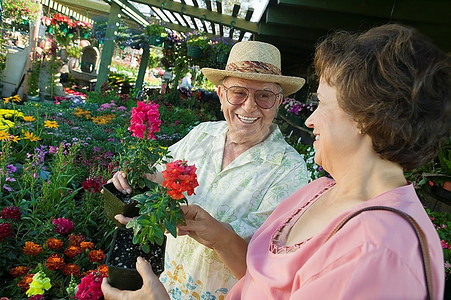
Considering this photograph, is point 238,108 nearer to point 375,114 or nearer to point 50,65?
point 375,114

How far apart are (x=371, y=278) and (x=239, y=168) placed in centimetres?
95

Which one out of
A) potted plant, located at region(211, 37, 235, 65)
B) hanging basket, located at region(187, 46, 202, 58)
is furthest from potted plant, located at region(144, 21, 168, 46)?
potted plant, located at region(211, 37, 235, 65)

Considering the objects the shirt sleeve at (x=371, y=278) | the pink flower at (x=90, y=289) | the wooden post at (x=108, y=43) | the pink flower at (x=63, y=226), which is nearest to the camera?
the shirt sleeve at (x=371, y=278)

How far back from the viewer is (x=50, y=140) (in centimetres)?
405

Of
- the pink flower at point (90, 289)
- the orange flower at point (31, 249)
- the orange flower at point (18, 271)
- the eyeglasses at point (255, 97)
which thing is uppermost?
the eyeglasses at point (255, 97)

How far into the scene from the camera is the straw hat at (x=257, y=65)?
5.00 ft

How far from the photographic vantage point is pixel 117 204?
1.34m

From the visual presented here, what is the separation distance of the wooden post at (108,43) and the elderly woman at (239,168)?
21.8 ft

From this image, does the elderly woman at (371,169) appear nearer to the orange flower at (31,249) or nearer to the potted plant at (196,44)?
the orange flower at (31,249)

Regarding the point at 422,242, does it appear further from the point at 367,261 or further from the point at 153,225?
the point at 153,225

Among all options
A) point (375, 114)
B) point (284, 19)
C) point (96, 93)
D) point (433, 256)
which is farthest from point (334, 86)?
point (96, 93)

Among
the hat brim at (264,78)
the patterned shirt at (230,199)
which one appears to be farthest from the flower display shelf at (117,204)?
the hat brim at (264,78)

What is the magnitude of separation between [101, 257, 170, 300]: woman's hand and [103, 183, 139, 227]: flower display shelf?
27 cm

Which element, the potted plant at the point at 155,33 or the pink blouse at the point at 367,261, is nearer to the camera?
the pink blouse at the point at 367,261
